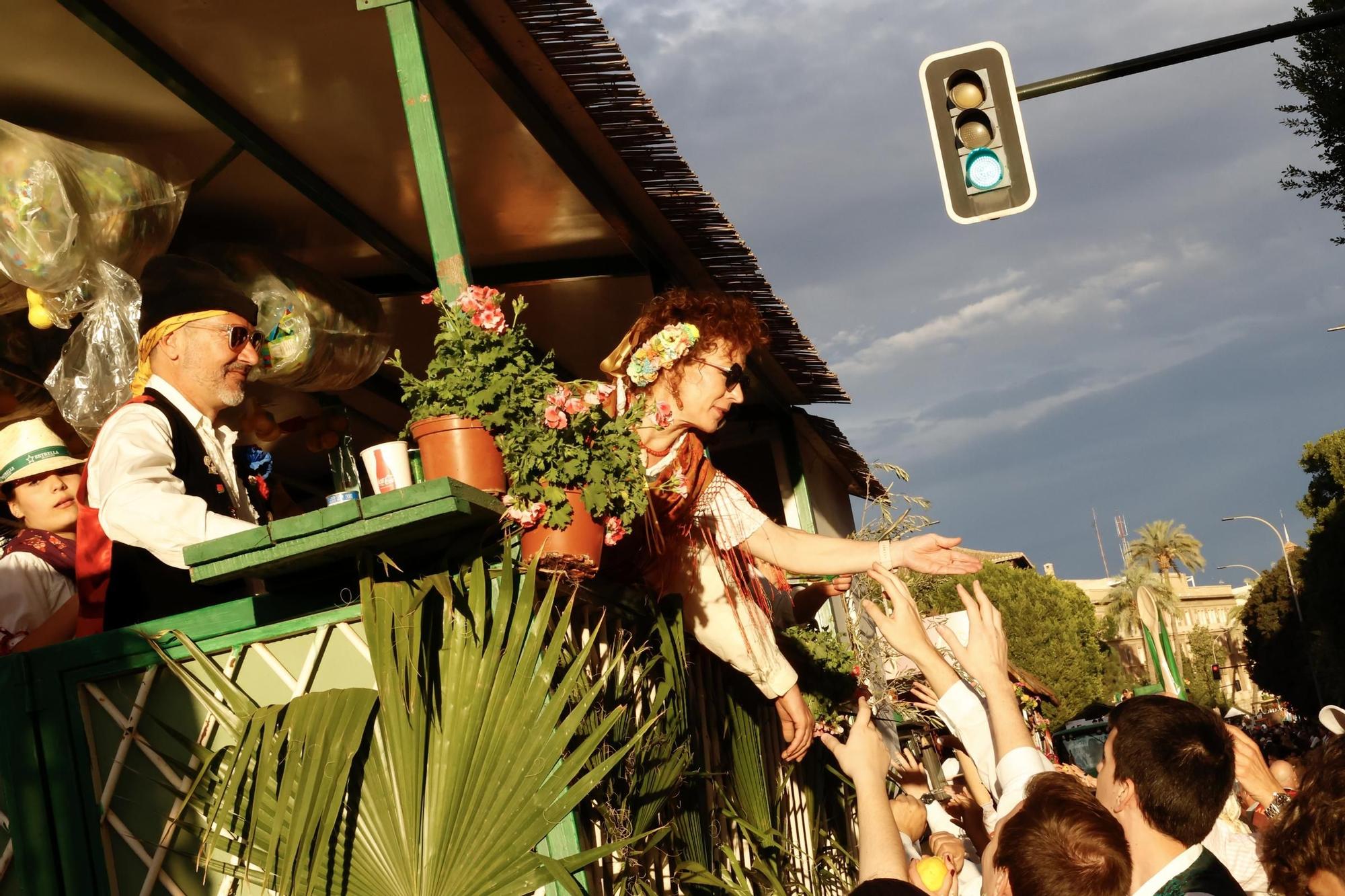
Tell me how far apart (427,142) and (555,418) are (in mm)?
1069

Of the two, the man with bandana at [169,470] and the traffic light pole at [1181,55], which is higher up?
the traffic light pole at [1181,55]

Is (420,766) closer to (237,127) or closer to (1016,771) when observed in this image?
(1016,771)

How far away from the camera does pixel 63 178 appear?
4598mm

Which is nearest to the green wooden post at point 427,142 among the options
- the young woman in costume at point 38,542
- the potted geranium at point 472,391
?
the potted geranium at point 472,391

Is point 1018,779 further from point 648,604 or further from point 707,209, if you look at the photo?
point 707,209

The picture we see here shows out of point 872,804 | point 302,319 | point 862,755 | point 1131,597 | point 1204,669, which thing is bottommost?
point 1204,669

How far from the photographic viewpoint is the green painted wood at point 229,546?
337 cm

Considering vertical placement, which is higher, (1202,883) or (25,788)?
(25,788)

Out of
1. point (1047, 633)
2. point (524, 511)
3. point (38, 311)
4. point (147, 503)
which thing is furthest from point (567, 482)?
point (1047, 633)

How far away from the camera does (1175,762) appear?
331 centimetres

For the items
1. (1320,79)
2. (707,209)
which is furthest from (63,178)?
(1320,79)

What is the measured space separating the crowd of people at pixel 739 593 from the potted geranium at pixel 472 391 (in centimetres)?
53

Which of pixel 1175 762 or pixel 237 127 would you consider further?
pixel 237 127

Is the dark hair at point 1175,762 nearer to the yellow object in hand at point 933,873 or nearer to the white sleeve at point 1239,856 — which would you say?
the yellow object in hand at point 933,873
